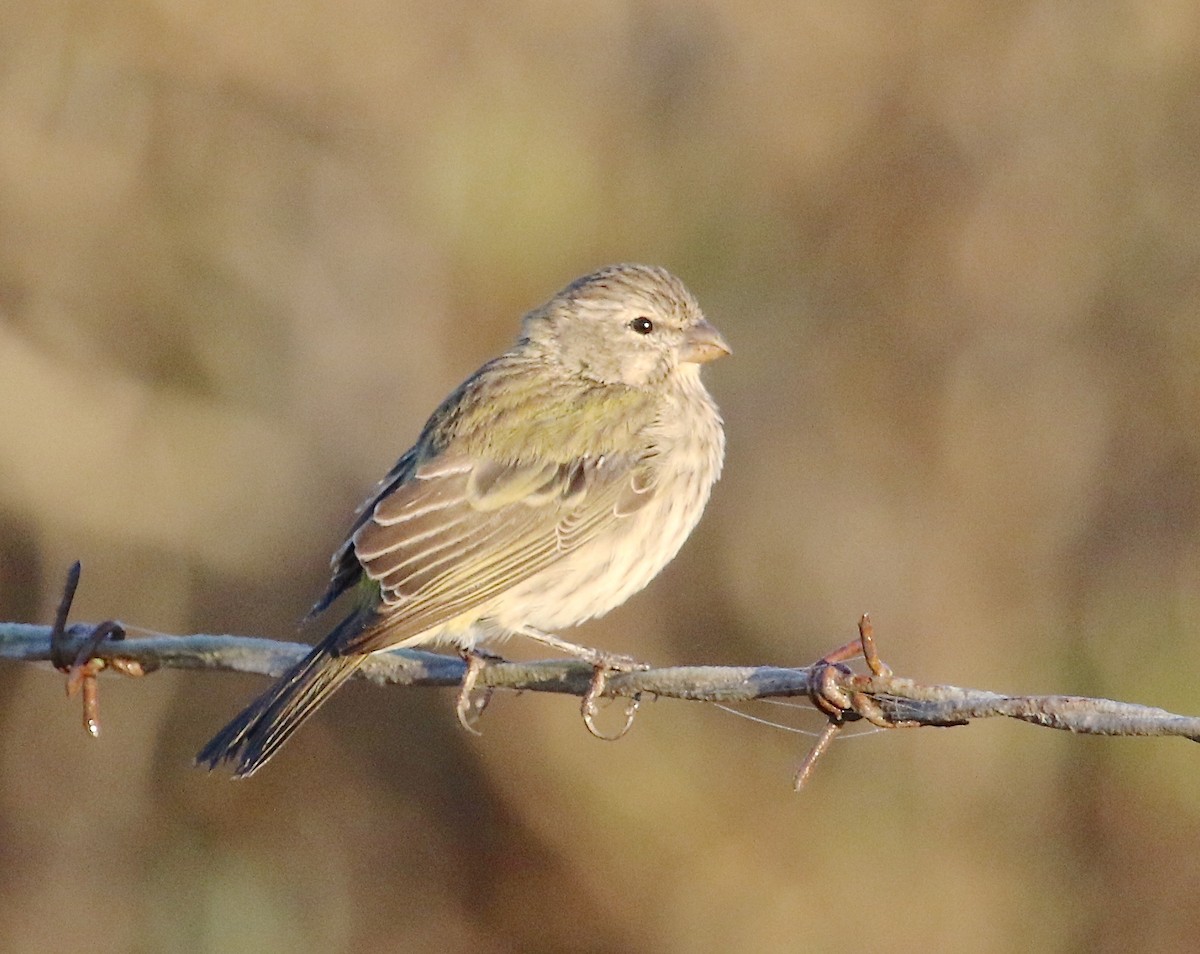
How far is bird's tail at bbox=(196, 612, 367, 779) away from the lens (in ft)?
16.3

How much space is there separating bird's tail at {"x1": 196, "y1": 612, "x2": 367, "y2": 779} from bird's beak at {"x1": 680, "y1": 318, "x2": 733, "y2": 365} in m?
2.00

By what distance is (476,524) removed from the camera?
5586mm

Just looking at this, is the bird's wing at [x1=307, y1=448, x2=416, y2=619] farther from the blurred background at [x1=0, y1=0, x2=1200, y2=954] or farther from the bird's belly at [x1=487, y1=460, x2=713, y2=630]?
the blurred background at [x1=0, y1=0, x2=1200, y2=954]

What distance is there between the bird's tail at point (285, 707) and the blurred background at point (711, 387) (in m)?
3.78

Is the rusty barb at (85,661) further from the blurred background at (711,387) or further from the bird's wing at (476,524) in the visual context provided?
the blurred background at (711,387)

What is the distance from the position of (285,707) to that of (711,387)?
17.3 feet

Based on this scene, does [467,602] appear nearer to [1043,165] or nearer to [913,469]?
[913,469]

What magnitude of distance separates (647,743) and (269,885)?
7.21ft

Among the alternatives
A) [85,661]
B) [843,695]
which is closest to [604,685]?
[843,695]

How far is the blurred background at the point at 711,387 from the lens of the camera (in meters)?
8.61

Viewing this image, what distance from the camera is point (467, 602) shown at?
5.36 m

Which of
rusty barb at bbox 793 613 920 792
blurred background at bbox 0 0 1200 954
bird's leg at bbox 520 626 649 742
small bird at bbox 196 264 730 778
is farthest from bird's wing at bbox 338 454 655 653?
blurred background at bbox 0 0 1200 954

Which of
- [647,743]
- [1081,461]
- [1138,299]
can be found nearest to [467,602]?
[647,743]

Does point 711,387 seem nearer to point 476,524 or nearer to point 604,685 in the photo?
point 476,524
